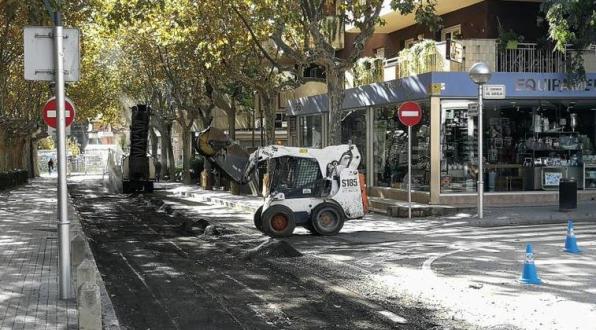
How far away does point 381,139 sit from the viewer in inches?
940

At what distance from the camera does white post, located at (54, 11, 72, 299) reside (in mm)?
7625

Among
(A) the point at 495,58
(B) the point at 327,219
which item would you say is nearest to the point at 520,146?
(A) the point at 495,58

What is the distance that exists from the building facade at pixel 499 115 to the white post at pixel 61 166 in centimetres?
1375

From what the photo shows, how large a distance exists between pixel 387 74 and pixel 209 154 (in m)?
8.28

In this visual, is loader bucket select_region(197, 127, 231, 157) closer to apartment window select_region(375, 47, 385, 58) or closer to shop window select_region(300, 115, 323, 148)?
shop window select_region(300, 115, 323, 148)

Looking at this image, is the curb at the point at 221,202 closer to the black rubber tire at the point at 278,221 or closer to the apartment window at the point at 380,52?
the black rubber tire at the point at 278,221

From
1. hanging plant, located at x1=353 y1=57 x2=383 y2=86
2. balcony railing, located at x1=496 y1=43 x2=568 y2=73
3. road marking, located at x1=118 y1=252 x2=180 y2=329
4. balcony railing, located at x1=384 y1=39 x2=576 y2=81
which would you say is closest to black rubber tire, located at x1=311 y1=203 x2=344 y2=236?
road marking, located at x1=118 y1=252 x2=180 y2=329

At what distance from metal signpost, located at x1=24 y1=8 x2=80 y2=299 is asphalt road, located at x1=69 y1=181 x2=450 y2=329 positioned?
970mm

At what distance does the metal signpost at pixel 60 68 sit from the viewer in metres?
7.63

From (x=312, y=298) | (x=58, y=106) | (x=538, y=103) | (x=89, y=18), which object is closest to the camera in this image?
(x=58, y=106)

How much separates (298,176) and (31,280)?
7263 mm

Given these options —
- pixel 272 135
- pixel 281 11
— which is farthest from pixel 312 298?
pixel 272 135

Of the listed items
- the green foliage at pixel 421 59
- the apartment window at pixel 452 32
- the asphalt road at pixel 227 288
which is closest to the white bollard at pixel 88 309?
the asphalt road at pixel 227 288

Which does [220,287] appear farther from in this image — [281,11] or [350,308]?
[281,11]
